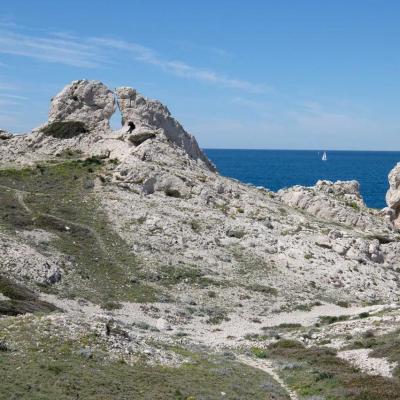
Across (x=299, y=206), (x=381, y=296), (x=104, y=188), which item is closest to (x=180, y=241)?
(x=104, y=188)

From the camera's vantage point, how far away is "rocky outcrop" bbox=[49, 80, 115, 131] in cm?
8969

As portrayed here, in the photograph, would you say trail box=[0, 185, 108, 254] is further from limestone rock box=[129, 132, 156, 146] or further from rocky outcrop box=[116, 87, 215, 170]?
rocky outcrop box=[116, 87, 215, 170]

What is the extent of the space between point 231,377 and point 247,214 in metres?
43.6

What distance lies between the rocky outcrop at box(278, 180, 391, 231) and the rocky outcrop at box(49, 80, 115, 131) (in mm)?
27195

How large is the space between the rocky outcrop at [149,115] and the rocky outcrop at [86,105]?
2.05 metres

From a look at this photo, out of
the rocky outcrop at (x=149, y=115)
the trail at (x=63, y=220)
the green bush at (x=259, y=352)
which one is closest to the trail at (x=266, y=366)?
the green bush at (x=259, y=352)

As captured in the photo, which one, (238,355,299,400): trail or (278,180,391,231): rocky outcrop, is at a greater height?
(278,180,391,231): rocky outcrop

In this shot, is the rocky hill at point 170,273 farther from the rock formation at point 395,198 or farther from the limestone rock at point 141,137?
the rock formation at point 395,198

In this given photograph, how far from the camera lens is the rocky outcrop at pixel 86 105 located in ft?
294

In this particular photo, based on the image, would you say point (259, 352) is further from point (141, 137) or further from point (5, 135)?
point (5, 135)

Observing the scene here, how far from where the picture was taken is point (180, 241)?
6272cm

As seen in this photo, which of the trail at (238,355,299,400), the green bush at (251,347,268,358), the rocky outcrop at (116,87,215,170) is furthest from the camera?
the rocky outcrop at (116,87,215,170)

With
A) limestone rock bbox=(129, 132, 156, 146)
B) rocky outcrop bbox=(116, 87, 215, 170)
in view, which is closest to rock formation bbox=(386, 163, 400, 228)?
rocky outcrop bbox=(116, 87, 215, 170)

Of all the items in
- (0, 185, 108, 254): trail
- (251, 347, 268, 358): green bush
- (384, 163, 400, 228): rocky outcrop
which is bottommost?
(251, 347, 268, 358): green bush
